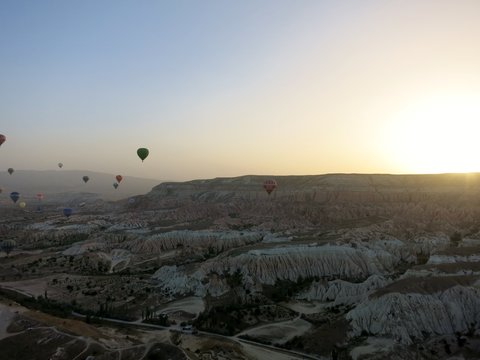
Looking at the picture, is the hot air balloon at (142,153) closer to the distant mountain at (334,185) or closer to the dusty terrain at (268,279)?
the dusty terrain at (268,279)

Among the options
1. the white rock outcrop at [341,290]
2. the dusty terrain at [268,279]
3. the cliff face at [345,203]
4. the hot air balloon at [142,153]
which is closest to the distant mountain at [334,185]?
the cliff face at [345,203]

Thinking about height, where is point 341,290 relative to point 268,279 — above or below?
below

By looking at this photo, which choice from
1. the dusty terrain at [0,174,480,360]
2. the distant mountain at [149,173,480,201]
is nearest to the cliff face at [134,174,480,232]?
the distant mountain at [149,173,480,201]

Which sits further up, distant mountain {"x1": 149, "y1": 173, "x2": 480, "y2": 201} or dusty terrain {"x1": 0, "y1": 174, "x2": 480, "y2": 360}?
distant mountain {"x1": 149, "y1": 173, "x2": 480, "y2": 201}

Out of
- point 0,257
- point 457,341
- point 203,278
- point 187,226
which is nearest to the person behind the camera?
point 457,341

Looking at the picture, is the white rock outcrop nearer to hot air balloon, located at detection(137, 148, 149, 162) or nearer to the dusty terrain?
the dusty terrain

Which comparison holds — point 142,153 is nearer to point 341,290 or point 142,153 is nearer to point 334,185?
point 341,290

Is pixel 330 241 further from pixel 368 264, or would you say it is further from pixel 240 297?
pixel 240 297

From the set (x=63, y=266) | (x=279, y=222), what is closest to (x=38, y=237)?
(x=63, y=266)

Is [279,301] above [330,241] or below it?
below

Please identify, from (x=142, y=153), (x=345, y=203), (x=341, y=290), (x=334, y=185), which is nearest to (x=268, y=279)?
(x=341, y=290)

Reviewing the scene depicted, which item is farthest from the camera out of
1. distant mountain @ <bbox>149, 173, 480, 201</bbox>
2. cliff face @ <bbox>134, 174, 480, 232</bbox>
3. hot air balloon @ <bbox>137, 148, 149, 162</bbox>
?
distant mountain @ <bbox>149, 173, 480, 201</bbox>
